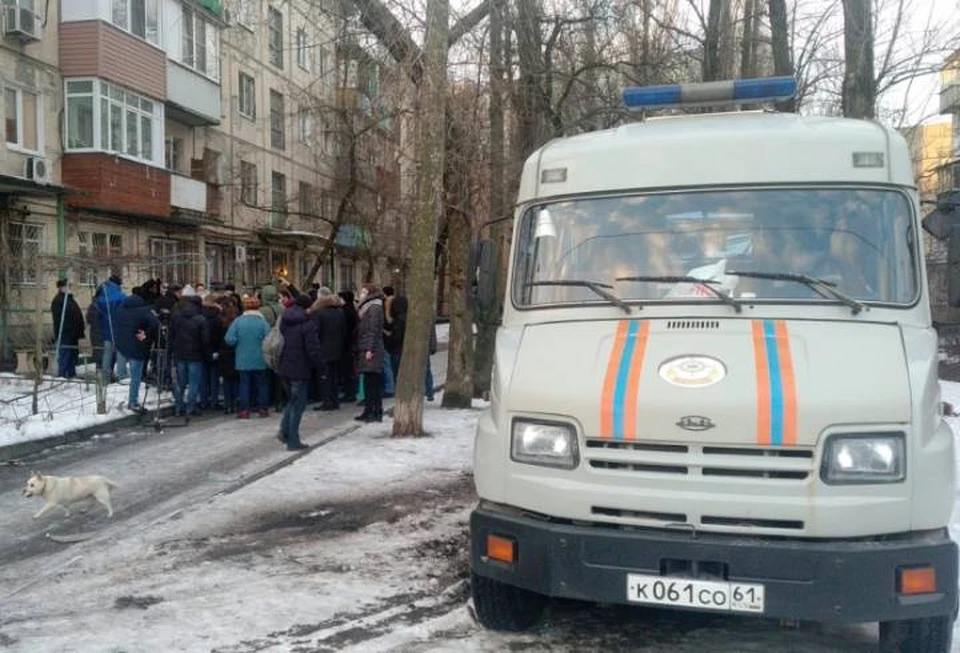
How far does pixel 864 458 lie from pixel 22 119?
75.3ft

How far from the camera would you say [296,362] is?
9.99m

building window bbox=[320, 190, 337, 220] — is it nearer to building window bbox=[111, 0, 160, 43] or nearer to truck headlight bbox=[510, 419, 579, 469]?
building window bbox=[111, 0, 160, 43]

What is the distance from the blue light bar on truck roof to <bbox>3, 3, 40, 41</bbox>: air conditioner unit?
19.9 metres

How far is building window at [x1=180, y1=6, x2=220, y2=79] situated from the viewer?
2756 cm

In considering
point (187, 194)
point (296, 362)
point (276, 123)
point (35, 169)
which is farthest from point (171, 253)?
point (296, 362)

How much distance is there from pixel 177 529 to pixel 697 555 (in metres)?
4.62

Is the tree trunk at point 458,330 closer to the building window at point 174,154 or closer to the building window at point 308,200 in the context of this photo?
the building window at point 174,154

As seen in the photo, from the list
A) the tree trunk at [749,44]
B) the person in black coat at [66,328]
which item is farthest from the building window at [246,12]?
the tree trunk at [749,44]

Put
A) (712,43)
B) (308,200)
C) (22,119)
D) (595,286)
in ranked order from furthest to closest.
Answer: (308,200) < (22,119) < (712,43) < (595,286)

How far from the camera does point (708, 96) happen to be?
20.6 ft

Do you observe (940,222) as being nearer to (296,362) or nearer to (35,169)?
(296,362)

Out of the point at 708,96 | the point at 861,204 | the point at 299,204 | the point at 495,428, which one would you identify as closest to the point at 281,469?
the point at 495,428

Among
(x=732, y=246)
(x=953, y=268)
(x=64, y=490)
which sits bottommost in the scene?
(x=64, y=490)

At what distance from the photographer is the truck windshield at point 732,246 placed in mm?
4844
